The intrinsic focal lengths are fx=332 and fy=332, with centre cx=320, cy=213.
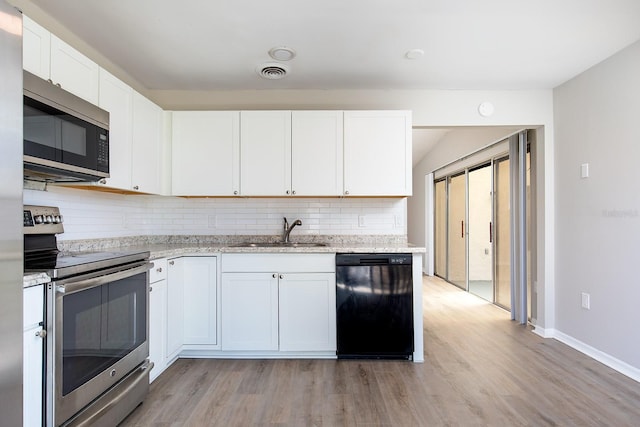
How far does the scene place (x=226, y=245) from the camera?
10.2ft

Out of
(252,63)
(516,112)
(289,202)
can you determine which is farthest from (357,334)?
(516,112)

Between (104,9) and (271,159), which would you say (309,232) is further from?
(104,9)

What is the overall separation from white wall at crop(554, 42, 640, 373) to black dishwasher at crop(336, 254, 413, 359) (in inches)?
60.5

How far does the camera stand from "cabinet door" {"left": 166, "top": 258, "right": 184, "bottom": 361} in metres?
2.49

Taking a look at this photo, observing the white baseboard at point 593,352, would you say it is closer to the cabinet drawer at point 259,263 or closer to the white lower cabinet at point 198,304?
the cabinet drawer at point 259,263

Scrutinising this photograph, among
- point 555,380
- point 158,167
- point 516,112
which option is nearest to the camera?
point 555,380

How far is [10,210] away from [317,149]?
7.20ft

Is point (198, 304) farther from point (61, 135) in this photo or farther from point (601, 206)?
point (601, 206)

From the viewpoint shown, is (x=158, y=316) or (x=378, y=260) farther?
(x=378, y=260)

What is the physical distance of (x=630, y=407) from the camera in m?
2.00

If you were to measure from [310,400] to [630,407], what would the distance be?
1.94 meters

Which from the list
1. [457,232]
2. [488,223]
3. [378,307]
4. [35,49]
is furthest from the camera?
[457,232]

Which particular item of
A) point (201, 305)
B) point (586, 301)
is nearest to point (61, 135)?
point (201, 305)

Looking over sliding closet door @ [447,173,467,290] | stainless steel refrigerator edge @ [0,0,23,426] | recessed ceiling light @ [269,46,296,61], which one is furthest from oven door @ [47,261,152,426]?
sliding closet door @ [447,173,467,290]
